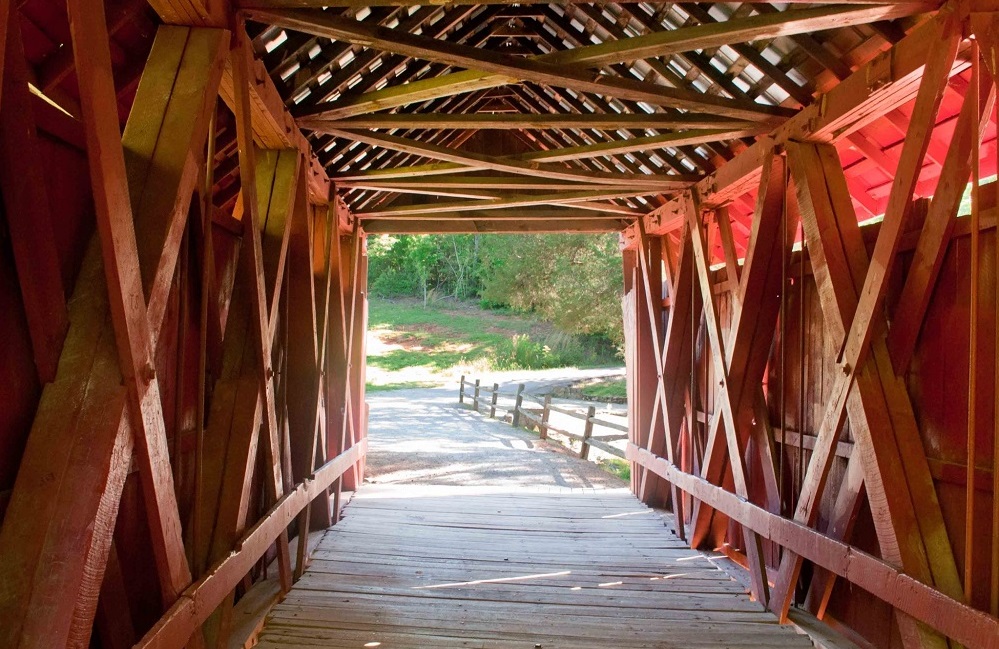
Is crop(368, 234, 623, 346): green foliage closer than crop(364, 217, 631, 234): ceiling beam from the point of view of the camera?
No

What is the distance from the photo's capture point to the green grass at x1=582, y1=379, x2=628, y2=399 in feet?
68.4

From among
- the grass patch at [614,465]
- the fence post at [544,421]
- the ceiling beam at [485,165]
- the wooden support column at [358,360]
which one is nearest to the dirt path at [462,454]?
the fence post at [544,421]

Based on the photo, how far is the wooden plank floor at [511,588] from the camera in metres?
3.91

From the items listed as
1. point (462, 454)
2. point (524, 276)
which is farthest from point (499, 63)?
point (524, 276)

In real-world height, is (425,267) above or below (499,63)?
above

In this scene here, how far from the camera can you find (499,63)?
3.57 meters

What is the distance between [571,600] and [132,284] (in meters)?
3.45

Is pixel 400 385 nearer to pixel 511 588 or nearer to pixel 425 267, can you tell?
pixel 425 267

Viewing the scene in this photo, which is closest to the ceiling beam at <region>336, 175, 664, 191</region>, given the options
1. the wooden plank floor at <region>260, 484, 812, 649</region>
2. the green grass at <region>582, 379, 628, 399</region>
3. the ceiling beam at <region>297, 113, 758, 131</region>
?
the ceiling beam at <region>297, 113, 758, 131</region>

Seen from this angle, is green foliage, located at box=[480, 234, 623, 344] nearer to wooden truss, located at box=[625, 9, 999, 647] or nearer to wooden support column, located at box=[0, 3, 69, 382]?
wooden truss, located at box=[625, 9, 999, 647]

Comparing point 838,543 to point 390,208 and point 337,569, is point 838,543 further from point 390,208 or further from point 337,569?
point 390,208

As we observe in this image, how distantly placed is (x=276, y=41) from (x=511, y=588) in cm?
367

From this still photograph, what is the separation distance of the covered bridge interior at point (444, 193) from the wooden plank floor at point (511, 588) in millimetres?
304

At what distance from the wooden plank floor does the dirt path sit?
317cm
